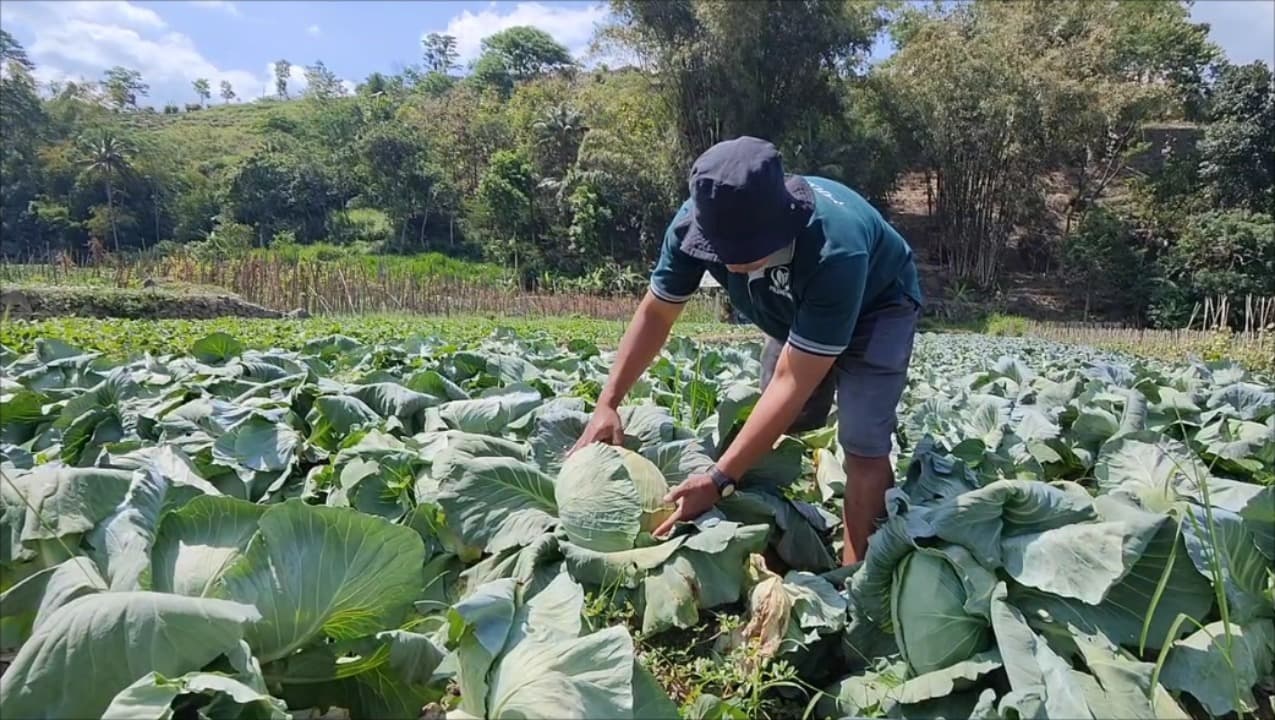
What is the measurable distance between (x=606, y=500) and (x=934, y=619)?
0.82 metres

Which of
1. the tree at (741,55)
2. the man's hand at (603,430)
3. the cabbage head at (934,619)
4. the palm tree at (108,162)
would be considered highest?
the tree at (741,55)

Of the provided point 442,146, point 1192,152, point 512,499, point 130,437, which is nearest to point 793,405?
point 512,499

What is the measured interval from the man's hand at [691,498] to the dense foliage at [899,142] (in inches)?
967

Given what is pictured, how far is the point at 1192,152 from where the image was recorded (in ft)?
87.5

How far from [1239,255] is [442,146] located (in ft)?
111

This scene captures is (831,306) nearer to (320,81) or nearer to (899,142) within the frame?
(899,142)

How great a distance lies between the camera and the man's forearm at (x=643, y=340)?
2.53 metres

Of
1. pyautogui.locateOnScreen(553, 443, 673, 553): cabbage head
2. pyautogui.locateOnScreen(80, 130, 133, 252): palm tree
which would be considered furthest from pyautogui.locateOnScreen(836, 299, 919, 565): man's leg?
pyautogui.locateOnScreen(80, 130, 133, 252): palm tree

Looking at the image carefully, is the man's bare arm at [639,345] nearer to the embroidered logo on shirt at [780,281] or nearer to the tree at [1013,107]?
the embroidered logo on shirt at [780,281]

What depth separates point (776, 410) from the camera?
206cm

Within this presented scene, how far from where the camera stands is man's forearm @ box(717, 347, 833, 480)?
2049 mm

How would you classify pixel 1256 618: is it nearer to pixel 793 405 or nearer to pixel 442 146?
pixel 793 405

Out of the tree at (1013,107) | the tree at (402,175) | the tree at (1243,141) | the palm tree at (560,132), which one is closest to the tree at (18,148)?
the tree at (402,175)

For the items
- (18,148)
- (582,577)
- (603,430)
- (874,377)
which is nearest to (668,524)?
(582,577)
